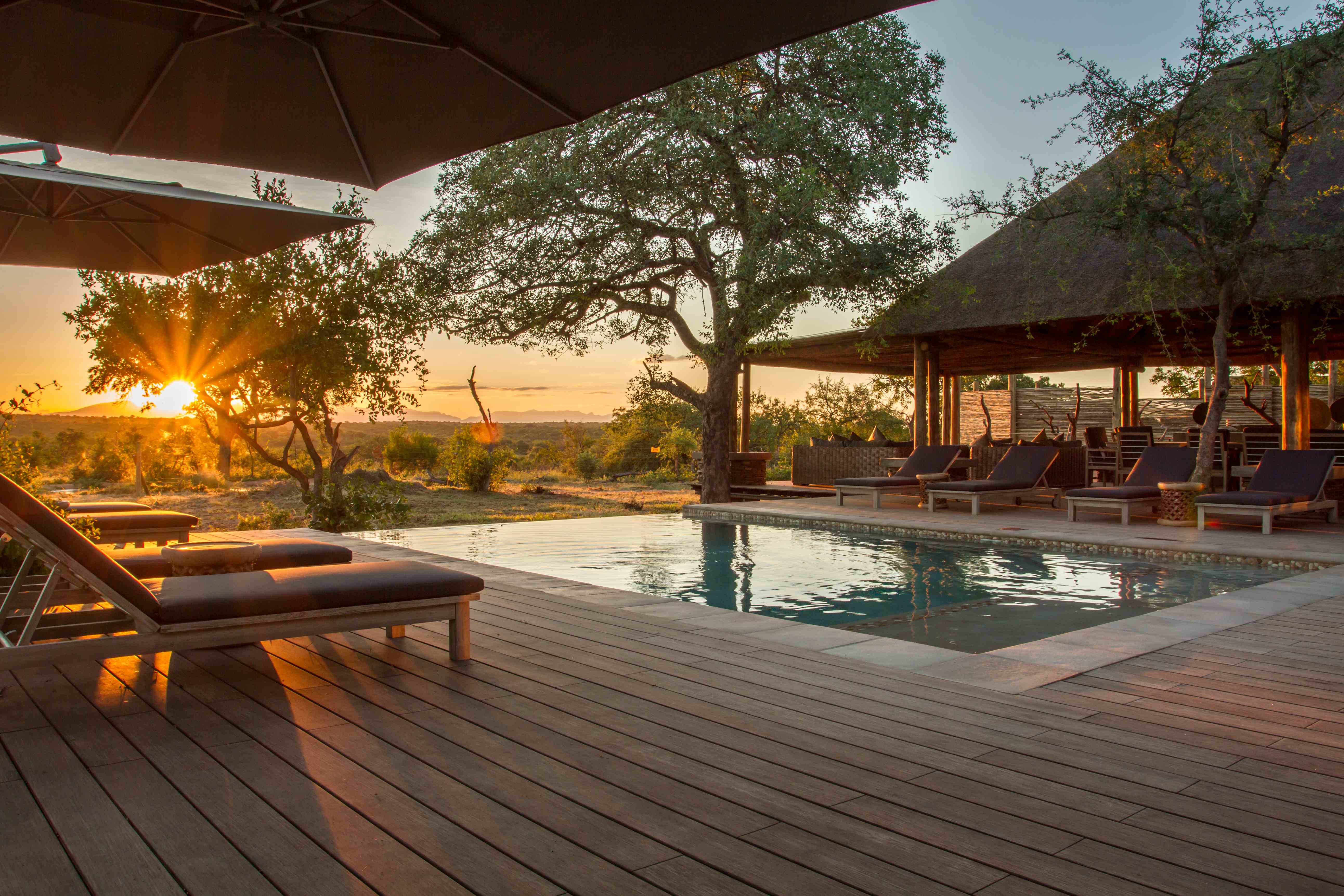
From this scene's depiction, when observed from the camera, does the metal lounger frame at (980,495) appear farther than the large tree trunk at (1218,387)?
Yes

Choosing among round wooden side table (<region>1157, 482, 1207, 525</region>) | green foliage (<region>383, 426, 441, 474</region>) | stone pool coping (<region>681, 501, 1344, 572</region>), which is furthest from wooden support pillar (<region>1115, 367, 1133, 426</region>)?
green foliage (<region>383, 426, 441, 474</region>)

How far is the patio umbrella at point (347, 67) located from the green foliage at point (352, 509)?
5947 mm

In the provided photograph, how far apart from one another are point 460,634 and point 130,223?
3579mm

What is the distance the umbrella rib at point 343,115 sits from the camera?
3.38 m

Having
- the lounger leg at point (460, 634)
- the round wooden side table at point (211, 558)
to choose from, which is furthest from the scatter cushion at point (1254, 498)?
the round wooden side table at point (211, 558)

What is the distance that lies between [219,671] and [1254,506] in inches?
319

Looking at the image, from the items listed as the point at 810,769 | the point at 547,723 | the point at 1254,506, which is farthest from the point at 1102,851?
the point at 1254,506

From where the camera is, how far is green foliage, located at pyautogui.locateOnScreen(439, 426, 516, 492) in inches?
682

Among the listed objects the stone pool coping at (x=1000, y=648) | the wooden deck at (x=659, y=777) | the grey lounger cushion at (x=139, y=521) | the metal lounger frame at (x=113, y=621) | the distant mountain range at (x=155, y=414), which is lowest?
the stone pool coping at (x=1000, y=648)

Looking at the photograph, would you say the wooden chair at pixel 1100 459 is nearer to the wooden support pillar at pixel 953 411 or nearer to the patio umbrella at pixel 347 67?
the wooden support pillar at pixel 953 411

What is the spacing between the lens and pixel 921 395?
13.7 m

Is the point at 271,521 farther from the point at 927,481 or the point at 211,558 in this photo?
the point at 927,481

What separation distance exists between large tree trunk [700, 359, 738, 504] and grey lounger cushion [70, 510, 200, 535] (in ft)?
30.2

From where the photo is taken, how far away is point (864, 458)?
48.2 feet
